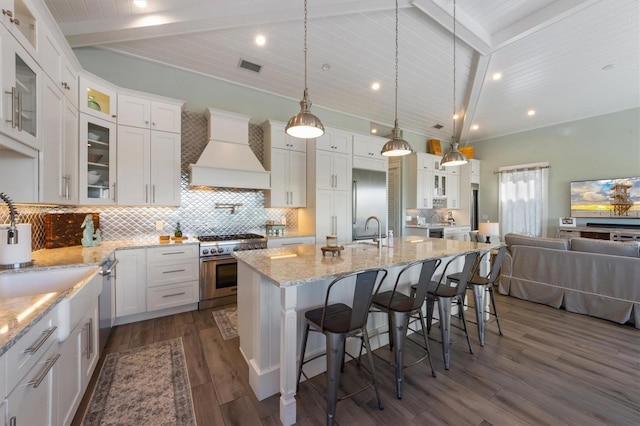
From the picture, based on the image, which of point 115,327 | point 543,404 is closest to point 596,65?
point 543,404

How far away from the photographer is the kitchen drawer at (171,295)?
3.18 m

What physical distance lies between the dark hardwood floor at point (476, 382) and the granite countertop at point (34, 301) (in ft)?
3.14

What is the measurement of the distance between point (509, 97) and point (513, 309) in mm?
4288

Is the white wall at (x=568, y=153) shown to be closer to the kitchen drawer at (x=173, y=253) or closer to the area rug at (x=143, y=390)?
the kitchen drawer at (x=173, y=253)

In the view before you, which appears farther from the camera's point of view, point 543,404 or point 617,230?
point 617,230

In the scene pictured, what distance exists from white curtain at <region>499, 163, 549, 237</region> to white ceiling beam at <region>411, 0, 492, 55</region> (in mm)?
3687

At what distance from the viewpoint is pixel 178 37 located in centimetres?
337

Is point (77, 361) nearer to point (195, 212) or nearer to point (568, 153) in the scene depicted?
point (195, 212)

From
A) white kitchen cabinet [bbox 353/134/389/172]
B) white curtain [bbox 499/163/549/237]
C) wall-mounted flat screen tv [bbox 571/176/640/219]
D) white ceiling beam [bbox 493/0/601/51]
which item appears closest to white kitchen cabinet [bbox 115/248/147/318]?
white kitchen cabinet [bbox 353/134/389/172]

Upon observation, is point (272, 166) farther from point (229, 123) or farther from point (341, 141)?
point (341, 141)

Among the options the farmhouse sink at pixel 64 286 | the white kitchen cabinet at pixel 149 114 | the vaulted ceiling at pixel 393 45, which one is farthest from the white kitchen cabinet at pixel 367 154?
the farmhouse sink at pixel 64 286

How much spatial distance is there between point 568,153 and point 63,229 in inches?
355

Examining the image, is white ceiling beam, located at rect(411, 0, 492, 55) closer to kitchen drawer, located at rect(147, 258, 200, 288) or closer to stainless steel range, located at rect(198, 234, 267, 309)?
stainless steel range, located at rect(198, 234, 267, 309)

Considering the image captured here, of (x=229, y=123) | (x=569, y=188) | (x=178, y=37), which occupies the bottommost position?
(x=569, y=188)
